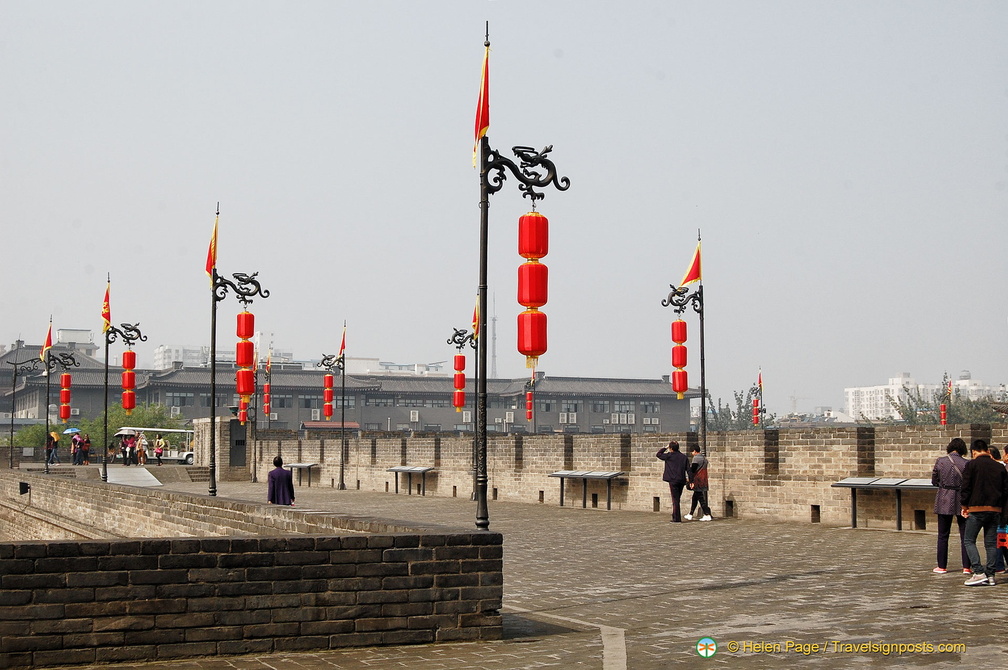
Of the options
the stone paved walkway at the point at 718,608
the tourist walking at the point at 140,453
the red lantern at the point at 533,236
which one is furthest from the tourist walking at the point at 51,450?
the red lantern at the point at 533,236

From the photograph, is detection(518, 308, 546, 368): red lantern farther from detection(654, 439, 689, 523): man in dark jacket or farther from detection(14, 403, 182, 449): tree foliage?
detection(14, 403, 182, 449): tree foliage

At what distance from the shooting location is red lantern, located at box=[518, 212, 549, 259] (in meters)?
12.3

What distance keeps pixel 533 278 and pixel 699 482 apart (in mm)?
10993

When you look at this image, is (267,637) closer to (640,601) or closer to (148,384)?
(640,601)

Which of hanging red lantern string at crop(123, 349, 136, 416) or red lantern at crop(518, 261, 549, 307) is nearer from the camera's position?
red lantern at crop(518, 261, 549, 307)

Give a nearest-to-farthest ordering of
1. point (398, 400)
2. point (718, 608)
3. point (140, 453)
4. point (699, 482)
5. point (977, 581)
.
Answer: point (718, 608)
point (977, 581)
point (699, 482)
point (140, 453)
point (398, 400)

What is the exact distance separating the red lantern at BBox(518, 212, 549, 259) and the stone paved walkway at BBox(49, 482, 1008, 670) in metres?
3.10

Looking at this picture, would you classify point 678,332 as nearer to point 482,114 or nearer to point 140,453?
point 482,114

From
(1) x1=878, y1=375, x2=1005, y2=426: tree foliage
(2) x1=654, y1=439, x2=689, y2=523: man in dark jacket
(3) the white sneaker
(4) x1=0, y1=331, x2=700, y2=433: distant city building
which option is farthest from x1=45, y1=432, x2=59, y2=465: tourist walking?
(1) x1=878, y1=375, x2=1005, y2=426: tree foliage

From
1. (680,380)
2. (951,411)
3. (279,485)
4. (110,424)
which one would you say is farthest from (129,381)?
(951,411)

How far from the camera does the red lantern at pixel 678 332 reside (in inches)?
1076

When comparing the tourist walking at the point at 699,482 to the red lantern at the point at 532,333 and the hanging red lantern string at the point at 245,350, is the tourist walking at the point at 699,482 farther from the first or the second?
the hanging red lantern string at the point at 245,350

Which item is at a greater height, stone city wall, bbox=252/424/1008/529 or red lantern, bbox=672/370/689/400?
red lantern, bbox=672/370/689/400

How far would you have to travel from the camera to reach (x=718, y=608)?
9836 mm
